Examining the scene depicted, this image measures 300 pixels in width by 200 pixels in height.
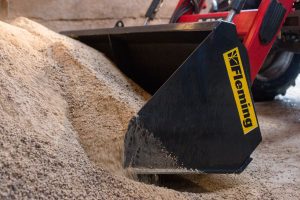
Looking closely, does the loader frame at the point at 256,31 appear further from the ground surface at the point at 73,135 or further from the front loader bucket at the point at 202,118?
the ground surface at the point at 73,135

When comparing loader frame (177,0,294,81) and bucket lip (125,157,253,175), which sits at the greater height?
loader frame (177,0,294,81)

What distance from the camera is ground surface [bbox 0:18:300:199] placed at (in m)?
1.21

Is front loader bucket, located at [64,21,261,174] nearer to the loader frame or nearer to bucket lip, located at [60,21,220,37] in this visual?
bucket lip, located at [60,21,220,37]

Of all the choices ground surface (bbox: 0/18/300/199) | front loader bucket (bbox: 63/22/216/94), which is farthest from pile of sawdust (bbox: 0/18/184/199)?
front loader bucket (bbox: 63/22/216/94)

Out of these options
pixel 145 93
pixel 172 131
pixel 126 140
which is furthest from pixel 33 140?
pixel 145 93

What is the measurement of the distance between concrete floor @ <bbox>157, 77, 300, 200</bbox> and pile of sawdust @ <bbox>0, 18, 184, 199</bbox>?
0.25 meters

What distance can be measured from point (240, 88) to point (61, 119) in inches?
28.4

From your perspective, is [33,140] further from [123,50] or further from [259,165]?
[259,165]

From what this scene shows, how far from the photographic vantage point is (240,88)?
161cm

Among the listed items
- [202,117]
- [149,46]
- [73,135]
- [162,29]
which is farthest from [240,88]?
[73,135]

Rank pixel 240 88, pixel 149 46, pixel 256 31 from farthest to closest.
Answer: pixel 149 46, pixel 256 31, pixel 240 88

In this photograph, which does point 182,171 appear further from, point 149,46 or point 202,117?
point 149,46

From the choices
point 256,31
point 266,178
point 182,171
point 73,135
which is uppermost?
point 256,31

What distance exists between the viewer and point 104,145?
1485mm
